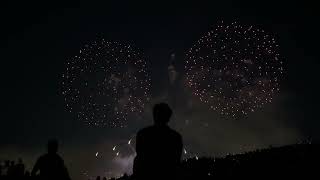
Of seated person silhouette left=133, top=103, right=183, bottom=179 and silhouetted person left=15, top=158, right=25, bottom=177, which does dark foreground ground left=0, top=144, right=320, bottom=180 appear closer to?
silhouetted person left=15, top=158, right=25, bottom=177

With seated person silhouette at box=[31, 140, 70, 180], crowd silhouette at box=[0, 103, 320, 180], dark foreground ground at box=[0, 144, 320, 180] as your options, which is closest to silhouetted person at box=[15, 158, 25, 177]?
crowd silhouette at box=[0, 103, 320, 180]

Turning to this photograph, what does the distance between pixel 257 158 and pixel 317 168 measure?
5025 mm

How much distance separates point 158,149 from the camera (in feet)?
18.8

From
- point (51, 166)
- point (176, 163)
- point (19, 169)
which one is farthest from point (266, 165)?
point (176, 163)

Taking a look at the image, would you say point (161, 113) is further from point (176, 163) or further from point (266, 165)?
point (266, 165)

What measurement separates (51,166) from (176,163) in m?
4.81

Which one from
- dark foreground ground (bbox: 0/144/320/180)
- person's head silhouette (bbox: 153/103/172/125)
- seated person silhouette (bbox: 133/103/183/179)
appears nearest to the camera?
seated person silhouette (bbox: 133/103/183/179)

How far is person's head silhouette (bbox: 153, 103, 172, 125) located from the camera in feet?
19.2

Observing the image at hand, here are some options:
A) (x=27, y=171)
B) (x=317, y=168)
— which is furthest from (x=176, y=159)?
(x=317, y=168)

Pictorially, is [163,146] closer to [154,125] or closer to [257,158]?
[154,125]

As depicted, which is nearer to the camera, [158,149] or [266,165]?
[158,149]

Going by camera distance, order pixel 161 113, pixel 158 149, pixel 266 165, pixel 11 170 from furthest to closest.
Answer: pixel 266 165 → pixel 11 170 → pixel 161 113 → pixel 158 149

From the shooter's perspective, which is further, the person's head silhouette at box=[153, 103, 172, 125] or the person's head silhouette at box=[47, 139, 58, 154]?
the person's head silhouette at box=[47, 139, 58, 154]

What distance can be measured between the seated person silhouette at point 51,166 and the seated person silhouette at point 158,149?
4543 mm
